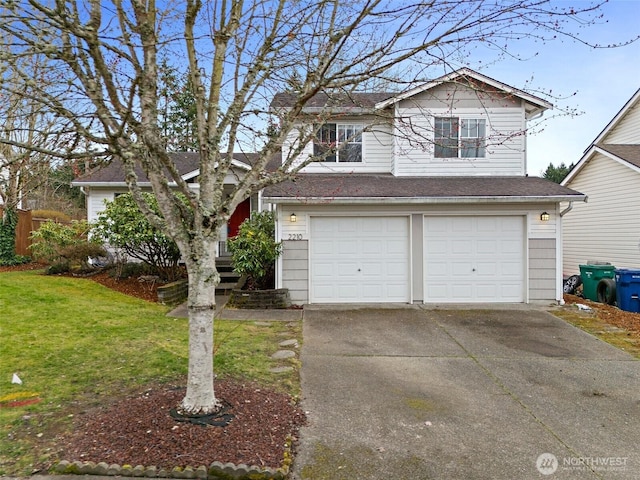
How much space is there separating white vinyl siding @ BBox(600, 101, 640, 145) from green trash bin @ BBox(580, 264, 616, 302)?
6.47m

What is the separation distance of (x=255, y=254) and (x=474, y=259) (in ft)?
16.6

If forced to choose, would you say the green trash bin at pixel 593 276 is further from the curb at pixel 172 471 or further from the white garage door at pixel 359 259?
the curb at pixel 172 471

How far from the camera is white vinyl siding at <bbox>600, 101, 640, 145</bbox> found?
559 inches

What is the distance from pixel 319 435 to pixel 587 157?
1436 centimetres

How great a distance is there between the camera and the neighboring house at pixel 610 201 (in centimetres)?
1197

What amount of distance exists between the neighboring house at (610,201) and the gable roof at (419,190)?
4.07m

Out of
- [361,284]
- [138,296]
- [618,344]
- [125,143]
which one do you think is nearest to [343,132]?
[361,284]

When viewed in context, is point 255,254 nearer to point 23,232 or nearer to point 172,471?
point 172,471

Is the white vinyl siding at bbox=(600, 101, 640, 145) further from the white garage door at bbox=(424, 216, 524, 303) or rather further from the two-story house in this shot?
the white garage door at bbox=(424, 216, 524, 303)

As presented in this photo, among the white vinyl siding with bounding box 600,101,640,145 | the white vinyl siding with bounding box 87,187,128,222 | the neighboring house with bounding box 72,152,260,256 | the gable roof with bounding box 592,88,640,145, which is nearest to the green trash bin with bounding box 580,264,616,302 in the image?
the white vinyl siding with bounding box 600,101,640,145

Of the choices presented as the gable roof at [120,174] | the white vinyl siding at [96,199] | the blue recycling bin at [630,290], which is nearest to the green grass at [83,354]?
the gable roof at [120,174]

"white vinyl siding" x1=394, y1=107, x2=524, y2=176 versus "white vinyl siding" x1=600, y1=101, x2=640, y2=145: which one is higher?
"white vinyl siding" x1=600, y1=101, x2=640, y2=145

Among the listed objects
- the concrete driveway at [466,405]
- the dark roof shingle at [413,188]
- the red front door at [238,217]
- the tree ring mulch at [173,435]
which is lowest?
the concrete driveway at [466,405]

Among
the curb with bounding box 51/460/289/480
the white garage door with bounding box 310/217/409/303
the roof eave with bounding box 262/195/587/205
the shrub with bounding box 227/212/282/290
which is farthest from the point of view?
the white garage door with bounding box 310/217/409/303
